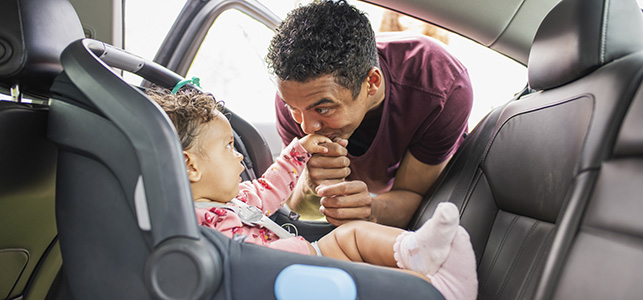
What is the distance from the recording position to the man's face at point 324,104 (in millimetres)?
1325

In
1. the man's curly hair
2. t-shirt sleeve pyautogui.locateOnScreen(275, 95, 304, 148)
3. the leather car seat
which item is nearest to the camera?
the leather car seat

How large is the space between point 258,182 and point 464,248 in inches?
31.2

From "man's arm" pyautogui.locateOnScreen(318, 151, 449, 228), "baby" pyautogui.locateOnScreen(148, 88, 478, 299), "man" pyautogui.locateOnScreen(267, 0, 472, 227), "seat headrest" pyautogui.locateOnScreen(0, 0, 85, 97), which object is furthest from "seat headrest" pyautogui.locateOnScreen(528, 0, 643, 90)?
"seat headrest" pyautogui.locateOnScreen(0, 0, 85, 97)

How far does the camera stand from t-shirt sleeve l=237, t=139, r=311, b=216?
55.2 inches

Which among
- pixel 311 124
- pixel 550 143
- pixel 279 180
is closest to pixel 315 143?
pixel 311 124

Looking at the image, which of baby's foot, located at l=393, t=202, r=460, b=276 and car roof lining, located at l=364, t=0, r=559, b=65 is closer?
baby's foot, located at l=393, t=202, r=460, b=276

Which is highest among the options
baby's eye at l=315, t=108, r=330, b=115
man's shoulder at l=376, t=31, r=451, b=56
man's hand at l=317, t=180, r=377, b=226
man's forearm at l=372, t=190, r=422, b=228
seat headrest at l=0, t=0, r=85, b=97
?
seat headrest at l=0, t=0, r=85, b=97

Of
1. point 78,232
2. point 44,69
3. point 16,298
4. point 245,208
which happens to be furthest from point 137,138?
point 16,298

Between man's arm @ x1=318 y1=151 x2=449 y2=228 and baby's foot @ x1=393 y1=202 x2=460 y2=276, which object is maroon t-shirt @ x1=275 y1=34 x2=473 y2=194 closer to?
man's arm @ x1=318 y1=151 x2=449 y2=228

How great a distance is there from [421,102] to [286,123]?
22.0 inches

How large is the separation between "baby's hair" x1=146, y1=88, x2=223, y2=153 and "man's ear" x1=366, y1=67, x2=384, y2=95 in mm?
570

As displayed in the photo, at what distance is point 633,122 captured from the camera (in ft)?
2.35

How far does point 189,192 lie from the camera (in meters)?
0.67

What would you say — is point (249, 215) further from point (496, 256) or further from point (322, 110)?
point (496, 256)
